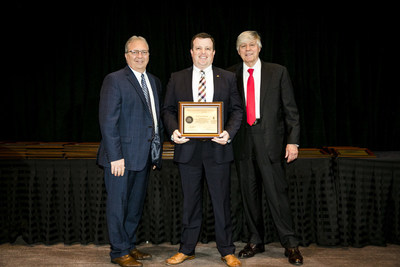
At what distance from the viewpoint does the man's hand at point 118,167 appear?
286cm

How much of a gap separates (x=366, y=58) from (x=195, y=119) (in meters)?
2.51

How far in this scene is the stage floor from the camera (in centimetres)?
308

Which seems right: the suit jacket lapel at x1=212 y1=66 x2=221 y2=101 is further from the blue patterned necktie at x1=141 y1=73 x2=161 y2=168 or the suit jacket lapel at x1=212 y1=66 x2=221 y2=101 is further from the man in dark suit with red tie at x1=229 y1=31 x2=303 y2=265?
the blue patterned necktie at x1=141 y1=73 x2=161 y2=168

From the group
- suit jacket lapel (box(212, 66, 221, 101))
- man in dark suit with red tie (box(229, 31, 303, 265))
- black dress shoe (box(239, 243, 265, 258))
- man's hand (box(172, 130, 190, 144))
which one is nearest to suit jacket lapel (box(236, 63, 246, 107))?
man in dark suit with red tie (box(229, 31, 303, 265))

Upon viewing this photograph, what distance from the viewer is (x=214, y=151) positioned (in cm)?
292

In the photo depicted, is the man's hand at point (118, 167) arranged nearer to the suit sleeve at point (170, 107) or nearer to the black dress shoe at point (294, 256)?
the suit sleeve at point (170, 107)

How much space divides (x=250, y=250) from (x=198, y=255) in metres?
0.44

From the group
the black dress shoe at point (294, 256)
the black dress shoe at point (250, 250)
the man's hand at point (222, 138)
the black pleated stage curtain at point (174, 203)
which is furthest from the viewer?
the black pleated stage curtain at point (174, 203)

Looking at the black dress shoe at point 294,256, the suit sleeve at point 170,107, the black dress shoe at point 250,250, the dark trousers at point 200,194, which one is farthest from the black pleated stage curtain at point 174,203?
the suit sleeve at point 170,107

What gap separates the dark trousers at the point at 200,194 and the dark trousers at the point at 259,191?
0.26m

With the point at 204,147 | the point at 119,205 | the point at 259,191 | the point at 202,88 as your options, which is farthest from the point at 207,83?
the point at 119,205

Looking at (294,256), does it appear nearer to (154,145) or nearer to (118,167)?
(154,145)

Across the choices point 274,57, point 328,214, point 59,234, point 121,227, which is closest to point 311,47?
point 274,57

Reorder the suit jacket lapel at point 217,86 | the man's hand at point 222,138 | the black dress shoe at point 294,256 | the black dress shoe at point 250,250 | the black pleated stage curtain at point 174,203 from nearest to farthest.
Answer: the man's hand at point 222,138 → the suit jacket lapel at point 217,86 → the black dress shoe at point 294,256 → the black dress shoe at point 250,250 → the black pleated stage curtain at point 174,203
